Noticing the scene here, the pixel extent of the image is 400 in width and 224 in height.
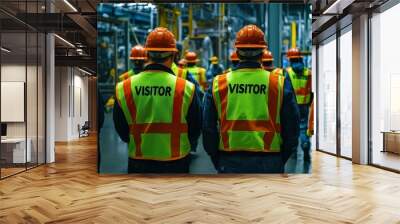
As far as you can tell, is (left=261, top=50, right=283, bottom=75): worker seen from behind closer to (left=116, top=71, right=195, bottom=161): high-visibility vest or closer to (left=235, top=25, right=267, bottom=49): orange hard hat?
(left=235, top=25, right=267, bottom=49): orange hard hat

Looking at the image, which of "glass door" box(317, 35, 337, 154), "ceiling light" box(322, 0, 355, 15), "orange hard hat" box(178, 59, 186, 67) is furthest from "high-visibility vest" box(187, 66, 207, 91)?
"glass door" box(317, 35, 337, 154)

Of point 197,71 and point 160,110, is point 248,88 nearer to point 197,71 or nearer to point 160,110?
point 197,71

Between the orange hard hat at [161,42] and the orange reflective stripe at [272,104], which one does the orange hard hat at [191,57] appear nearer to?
the orange hard hat at [161,42]

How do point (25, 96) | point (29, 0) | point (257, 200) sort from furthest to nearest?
point (25, 96)
point (29, 0)
point (257, 200)

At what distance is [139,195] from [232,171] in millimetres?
1714

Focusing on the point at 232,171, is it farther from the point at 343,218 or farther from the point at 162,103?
the point at 343,218

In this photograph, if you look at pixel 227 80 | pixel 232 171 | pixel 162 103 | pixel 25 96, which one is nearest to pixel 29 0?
pixel 25 96

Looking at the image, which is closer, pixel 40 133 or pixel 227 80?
pixel 227 80

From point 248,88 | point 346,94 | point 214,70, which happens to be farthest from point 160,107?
point 346,94

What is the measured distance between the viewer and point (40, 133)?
26.7 ft

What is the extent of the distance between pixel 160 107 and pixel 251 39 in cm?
167

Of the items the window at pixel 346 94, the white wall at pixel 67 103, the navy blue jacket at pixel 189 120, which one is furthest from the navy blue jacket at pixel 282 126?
the white wall at pixel 67 103

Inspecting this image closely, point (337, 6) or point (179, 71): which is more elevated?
point (337, 6)

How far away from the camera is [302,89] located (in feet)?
20.8
